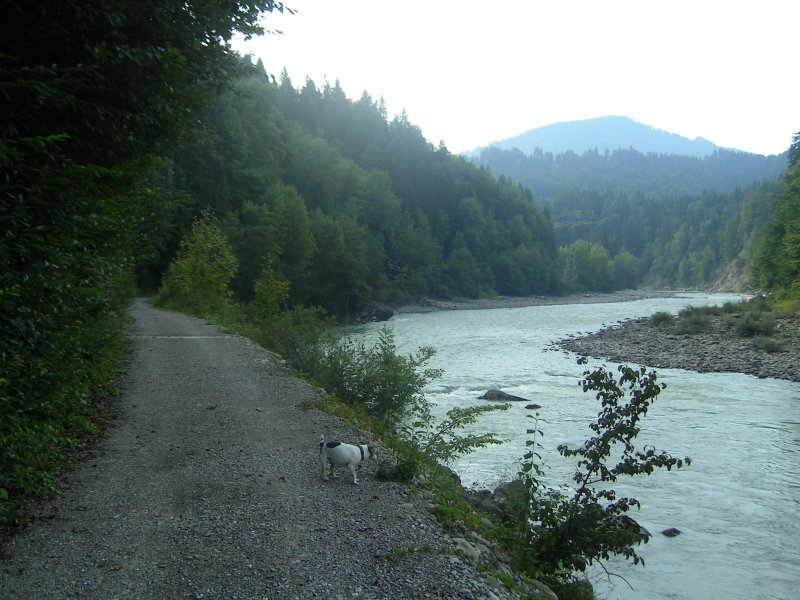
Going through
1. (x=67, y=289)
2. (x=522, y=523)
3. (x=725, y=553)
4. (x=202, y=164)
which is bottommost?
(x=725, y=553)

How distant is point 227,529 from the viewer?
5.65m

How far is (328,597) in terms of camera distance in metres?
→ 4.66

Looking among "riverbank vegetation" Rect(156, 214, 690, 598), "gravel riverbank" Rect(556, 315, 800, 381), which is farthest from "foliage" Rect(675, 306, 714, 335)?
"riverbank vegetation" Rect(156, 214, 690, 598)

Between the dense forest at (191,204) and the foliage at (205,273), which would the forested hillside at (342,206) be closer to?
the dense forest at (191,204)

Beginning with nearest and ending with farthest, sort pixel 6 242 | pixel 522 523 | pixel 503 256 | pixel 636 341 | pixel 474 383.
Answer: pixel 6 242
pixel 522 523
pixel 474 383
pixel 636 341
pixel 503 256

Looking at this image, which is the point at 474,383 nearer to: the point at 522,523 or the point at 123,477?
the point at 522,523

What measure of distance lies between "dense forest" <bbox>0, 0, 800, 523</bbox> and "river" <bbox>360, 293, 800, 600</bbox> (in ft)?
25.0

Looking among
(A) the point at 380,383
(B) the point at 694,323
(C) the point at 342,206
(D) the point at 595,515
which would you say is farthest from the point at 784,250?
(D) the point at 595,515

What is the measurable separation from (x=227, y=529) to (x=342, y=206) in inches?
3082

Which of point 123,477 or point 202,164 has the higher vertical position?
point 202,164

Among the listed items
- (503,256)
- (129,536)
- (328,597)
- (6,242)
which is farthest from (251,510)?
(503,256)

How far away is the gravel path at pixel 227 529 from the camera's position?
4.75 m

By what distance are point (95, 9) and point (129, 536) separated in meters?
4.69

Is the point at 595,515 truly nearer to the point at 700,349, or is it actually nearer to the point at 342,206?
the point at 700,349
